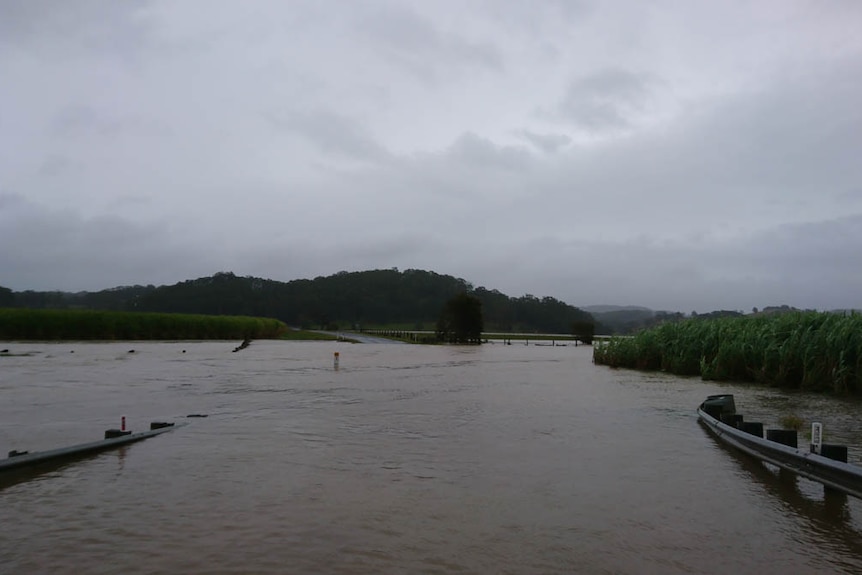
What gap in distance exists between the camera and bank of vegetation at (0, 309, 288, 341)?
45.7 metres

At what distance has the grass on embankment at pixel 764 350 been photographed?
17.3 m

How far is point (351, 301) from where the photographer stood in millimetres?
146625

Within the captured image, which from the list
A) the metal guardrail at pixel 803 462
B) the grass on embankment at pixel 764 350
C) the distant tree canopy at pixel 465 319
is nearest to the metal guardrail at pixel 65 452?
the metal guardrail at pixel 803 462

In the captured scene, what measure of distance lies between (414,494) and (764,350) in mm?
16440

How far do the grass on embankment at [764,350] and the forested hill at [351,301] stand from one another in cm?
10164

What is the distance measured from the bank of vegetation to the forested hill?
60.5 metres

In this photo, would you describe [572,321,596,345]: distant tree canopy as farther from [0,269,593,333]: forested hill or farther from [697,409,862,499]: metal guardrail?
[697,409,862,499]: metal guardrail

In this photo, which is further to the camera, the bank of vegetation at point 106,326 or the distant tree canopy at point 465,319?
the distant tree canopy at point 465,319

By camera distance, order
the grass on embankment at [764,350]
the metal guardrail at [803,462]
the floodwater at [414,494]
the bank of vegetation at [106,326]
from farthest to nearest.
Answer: the bank of vegetation at [106,326] < the grass on embankment at [764,350] < the metal guardrail at [803,462] < the floodwater at [414,494]

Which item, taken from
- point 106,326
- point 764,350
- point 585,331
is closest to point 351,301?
point 585,331

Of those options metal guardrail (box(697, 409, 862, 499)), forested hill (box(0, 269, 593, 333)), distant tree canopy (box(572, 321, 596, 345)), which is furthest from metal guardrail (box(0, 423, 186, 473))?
forested hill (box(0, 269, 593, 333))

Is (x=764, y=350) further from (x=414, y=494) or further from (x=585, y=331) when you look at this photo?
(x=585, y=331)

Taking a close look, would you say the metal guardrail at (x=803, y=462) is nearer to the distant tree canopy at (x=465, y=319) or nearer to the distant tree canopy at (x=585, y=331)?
the distant tree canopy at (x=465, y=319)

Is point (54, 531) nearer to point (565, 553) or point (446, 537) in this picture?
point (446, 537)
